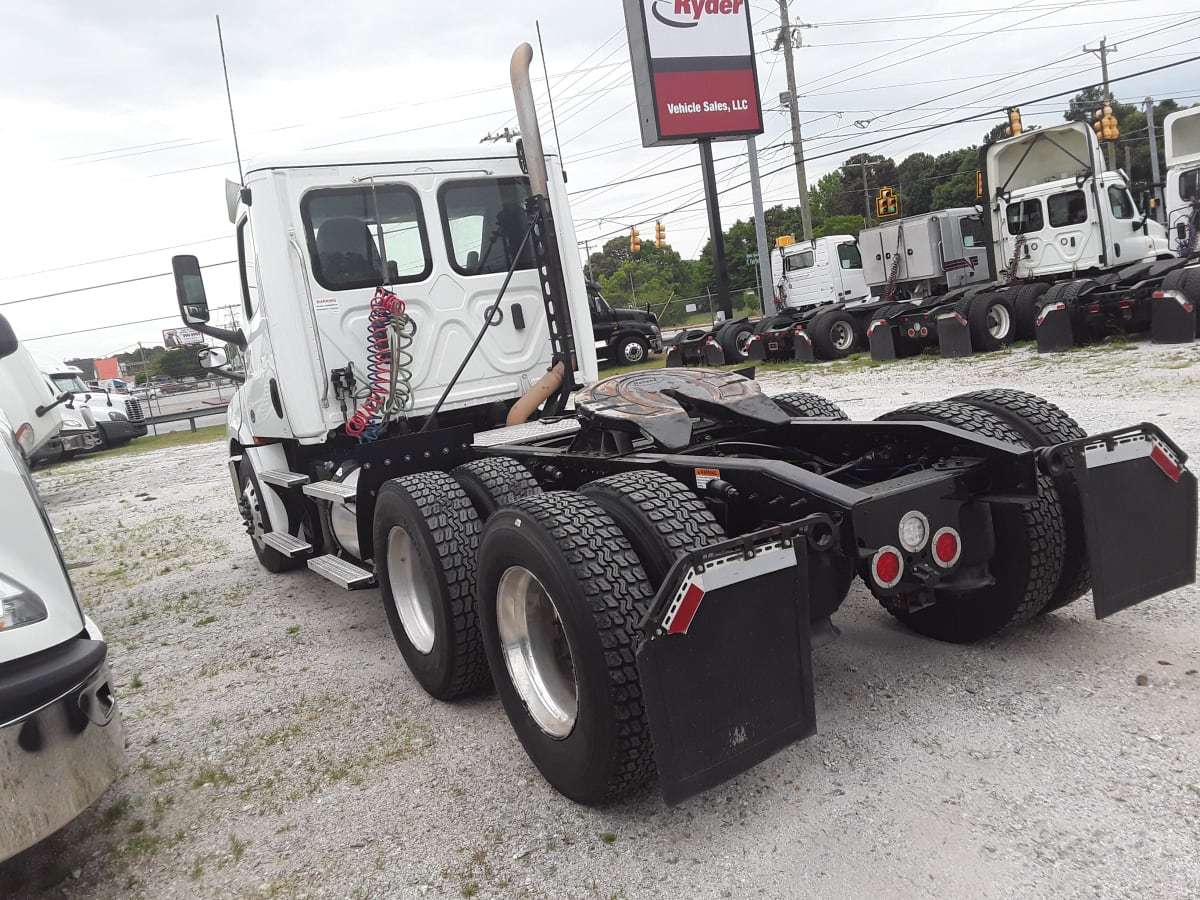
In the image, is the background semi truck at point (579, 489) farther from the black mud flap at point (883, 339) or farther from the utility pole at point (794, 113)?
the utility pole at point (794, 113)

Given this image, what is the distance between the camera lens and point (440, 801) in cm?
304

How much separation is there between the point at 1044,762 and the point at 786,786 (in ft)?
2.63

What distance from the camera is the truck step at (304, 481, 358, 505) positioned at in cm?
466

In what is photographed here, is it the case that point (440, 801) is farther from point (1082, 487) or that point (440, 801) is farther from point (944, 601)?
point (1082, 487)

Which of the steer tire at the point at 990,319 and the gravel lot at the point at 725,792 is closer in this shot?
the gravel lot at the point at 725,792

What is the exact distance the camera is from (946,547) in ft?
9.96

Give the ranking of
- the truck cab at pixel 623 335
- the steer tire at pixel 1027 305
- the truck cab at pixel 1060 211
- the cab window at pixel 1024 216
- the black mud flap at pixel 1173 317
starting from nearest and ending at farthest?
the black mud flap at pixel 1173 317, the steer tire at pixel 1027 305, the truck cab at pixel 1060 211, the cab window at pixel 1024 216, the truck cab at pixel 623 335

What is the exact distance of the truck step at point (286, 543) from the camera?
213 inches

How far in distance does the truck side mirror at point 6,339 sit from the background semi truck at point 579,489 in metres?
1.56

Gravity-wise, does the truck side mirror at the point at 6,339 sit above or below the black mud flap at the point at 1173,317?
above

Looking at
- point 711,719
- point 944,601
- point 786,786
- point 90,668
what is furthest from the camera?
point 944,601

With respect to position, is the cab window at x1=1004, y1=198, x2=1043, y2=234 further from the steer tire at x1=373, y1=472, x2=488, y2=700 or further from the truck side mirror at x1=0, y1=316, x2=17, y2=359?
the truck side mirror at x1=0, y1=316, x2=17, y2=359

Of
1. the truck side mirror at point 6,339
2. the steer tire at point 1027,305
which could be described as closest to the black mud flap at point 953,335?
the steer tire at point 1027,305


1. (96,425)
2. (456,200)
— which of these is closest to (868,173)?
(96,425)
